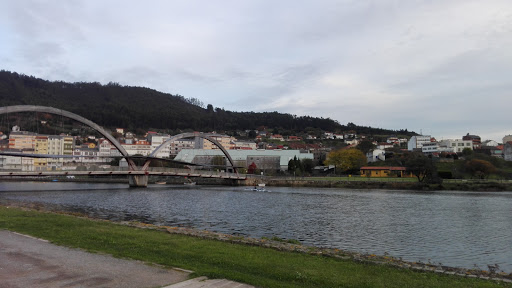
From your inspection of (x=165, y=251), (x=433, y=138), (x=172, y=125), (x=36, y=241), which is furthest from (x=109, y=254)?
(x=172, y=125)

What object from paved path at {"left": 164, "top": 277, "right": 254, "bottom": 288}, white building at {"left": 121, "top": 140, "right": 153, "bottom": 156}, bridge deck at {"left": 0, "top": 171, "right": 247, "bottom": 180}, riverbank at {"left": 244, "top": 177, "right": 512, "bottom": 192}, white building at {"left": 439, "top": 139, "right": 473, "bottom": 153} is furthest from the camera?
white building at {"left": 121, "top": 140, "right": 153, "bottom": 156}

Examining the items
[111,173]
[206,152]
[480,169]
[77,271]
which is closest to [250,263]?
[77,271]

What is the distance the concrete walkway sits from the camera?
6.67m

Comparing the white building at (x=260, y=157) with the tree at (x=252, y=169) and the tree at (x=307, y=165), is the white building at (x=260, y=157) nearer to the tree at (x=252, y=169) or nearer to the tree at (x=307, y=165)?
the tree at (x=252, y=169)

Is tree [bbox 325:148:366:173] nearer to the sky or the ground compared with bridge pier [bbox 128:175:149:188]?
nearer to the sky

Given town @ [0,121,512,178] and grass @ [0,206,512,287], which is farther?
town @ [0,121,512,178]

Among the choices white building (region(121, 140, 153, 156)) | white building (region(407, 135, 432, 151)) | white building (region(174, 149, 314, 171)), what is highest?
white building (region(407, 135, 432, 151))

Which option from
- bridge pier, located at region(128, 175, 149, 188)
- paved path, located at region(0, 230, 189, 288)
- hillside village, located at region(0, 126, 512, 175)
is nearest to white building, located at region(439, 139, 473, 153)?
hillside village, located at region(0, 126, 512, 175)

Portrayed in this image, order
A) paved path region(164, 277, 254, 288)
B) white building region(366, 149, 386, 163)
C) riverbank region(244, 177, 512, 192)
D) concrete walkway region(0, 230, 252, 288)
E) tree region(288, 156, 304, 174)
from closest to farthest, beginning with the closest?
paved path region(164, 277, 254, 288) → concrete walkway region(0, 230, 252, 288) → riverbank region(244, 177, 512, 192) → tree region(288, 156, 304, 174) → white building region(366, 149, 386, 163)

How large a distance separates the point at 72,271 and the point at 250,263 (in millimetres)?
3934

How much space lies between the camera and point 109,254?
9.28 metres

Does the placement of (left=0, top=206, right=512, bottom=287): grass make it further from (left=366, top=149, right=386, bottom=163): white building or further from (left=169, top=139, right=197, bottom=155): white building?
(left=169, top=139, right=197, bottom=155): white building

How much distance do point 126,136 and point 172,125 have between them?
97.5ft

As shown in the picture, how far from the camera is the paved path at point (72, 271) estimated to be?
6.68 m
